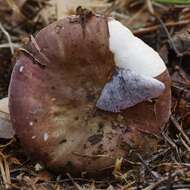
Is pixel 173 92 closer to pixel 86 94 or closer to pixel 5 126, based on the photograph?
pixel 86 94

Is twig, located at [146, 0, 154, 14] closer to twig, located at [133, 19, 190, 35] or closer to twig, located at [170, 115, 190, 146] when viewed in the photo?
twig, located at [133, 19, 190, 35]

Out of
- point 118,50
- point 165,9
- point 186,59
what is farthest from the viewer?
point 165,9

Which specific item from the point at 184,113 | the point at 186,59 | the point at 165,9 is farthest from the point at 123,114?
the point at 165,9

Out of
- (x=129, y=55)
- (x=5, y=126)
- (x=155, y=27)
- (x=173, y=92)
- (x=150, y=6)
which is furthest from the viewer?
(x=150, y=6)

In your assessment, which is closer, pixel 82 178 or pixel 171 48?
pixel 82 178

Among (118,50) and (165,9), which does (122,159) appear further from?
(165,9)

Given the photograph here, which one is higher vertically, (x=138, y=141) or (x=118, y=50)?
(x=118, y=50)

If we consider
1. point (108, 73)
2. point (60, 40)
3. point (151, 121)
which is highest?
point (60, 40)

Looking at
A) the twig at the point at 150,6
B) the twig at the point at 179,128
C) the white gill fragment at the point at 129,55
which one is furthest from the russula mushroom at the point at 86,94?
the twig at the point at 150,6

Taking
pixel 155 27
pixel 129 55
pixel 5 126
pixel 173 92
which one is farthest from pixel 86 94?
pixel 155 27
